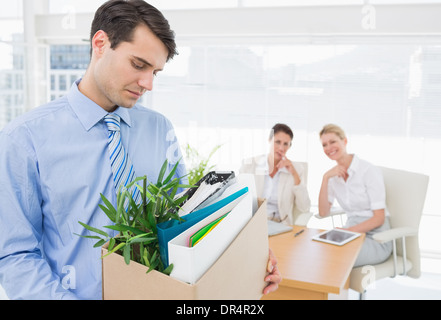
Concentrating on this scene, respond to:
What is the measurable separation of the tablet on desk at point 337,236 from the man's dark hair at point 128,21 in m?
1.74

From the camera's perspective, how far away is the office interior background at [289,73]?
3.97m

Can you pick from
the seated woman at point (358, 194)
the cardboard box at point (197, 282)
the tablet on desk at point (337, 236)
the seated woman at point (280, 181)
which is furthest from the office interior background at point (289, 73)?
the cardboard box at point (197, 282)

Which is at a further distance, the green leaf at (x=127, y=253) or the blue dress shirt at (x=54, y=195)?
the blue dress shirt at (x=54, y=195)

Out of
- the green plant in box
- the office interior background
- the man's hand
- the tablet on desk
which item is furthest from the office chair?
the green plant in box

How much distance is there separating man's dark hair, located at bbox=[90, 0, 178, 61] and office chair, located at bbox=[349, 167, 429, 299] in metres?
1.98

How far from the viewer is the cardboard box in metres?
0.56

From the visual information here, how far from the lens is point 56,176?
95cm

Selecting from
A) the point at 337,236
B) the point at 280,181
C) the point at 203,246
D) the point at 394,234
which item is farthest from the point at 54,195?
the point at 280,181

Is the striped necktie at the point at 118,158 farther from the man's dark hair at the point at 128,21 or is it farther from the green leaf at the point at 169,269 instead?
the green leaf at the point at 169,269

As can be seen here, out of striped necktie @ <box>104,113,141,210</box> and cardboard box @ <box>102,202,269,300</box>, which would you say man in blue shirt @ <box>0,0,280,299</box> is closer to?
striped necktie @ <box>104,113,141,210</box>

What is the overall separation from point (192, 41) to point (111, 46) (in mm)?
3541

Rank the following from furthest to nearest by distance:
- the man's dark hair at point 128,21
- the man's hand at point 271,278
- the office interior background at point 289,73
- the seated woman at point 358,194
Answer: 1. the office interior background at point 289,73
2. the seated woman at point 358,194
3. the man's dark hair at point 128,21
4. the man's hand at point 271,278

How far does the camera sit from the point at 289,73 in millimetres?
4309
